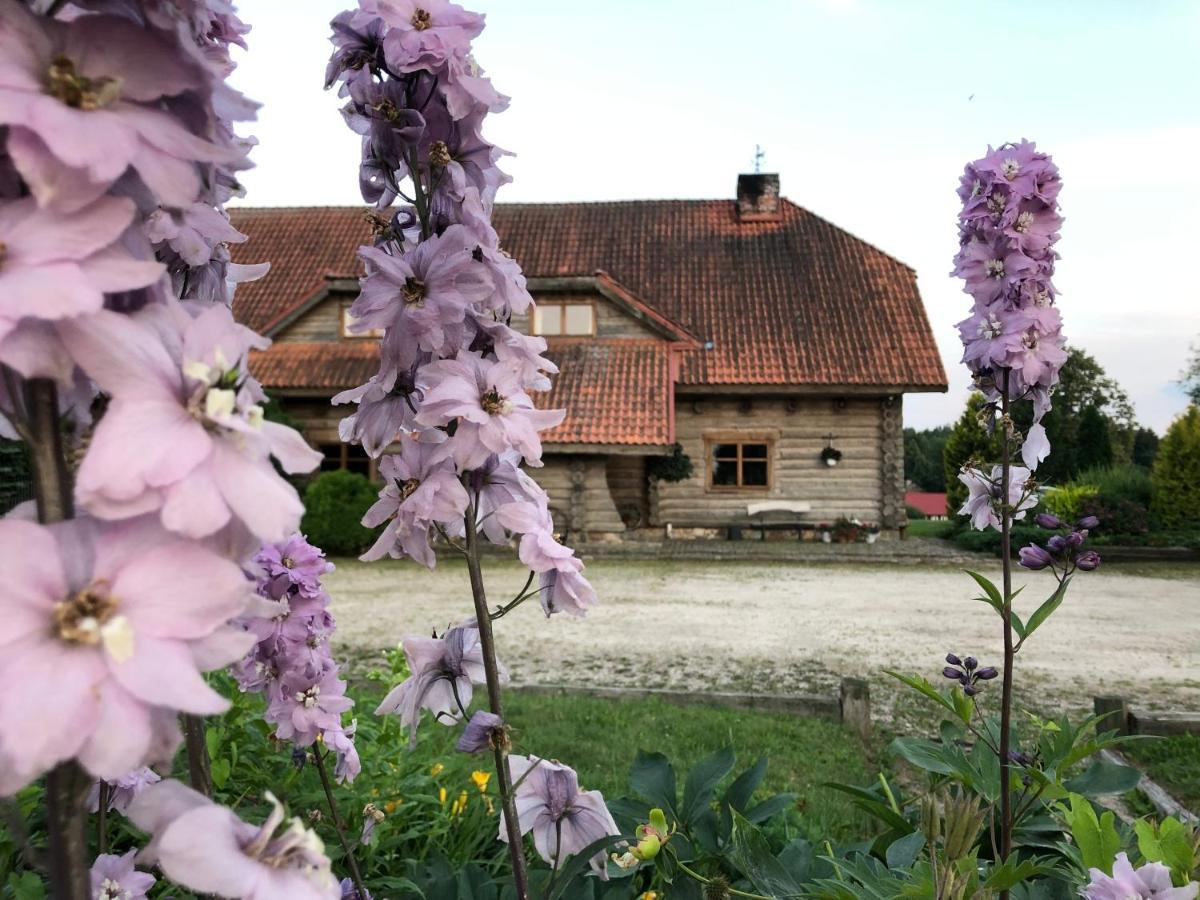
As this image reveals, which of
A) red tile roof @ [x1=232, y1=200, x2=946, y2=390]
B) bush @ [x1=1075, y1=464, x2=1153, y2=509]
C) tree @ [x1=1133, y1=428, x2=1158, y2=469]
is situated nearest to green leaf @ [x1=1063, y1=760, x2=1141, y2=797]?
red tile roof @ [x1=232, y1=200, x2=946, y2=390]

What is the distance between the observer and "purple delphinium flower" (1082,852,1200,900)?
1315mm

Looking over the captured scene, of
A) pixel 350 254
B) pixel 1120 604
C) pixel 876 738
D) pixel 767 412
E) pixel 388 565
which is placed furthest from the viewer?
pixel 350 254

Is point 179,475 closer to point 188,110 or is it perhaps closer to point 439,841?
point 188,110

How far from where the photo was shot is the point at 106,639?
1.81 feet

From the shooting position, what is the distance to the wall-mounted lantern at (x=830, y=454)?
1661cm

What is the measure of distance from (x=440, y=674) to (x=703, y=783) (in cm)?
70

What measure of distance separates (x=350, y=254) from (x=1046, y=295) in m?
19.4

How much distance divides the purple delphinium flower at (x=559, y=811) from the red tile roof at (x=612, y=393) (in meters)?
12.9

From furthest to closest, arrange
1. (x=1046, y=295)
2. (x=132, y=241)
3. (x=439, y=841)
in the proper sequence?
(x=439, y=841)
(x=1046, y=295)
(x=132, y=241)

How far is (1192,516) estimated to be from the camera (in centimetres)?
1745

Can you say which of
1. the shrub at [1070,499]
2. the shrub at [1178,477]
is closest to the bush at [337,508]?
the shrub at [1070,499]

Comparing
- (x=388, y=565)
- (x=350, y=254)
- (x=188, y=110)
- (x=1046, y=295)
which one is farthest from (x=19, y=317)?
(x=350, y=254)

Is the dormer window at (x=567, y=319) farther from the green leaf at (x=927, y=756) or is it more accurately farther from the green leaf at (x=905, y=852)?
the green leaf at (x=905, y=852)

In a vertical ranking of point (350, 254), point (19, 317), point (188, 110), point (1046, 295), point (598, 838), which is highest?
point (350, 254)
